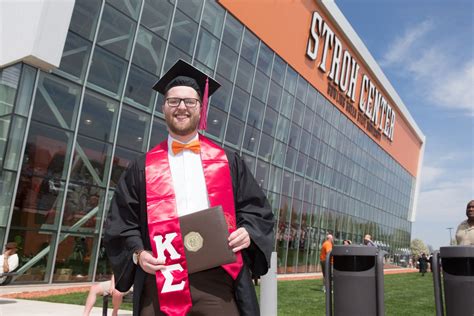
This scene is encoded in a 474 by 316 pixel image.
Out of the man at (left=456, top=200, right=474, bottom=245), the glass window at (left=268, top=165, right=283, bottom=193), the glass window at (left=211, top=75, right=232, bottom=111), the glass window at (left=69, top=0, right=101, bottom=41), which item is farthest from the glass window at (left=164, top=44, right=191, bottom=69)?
the man at (left=456, top=200, right=474, bottom=245)

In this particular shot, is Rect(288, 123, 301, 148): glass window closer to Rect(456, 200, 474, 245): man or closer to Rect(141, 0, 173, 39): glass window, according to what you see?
Rect(141, 0, 173, 39): glass window

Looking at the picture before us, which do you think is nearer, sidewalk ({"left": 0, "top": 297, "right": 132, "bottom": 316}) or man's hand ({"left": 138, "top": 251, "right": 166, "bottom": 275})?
man's hand ({"left": 138, "top": 251, "right": 166, "bottom": 275})

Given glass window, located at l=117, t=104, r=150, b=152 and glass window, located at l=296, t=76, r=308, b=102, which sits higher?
glass window, located at l=296, t=76, r=308, b=102

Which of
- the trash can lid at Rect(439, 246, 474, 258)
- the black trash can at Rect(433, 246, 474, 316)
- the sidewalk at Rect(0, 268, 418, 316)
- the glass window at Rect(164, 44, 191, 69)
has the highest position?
the glass window at Rect(164, 44, 191, 69)

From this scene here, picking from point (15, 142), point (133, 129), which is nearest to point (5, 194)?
point (15, 142)

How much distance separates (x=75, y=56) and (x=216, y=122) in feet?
22.7

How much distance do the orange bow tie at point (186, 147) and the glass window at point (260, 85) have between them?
17877 millimetres

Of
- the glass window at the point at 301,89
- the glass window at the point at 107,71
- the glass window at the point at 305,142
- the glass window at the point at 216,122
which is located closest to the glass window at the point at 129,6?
the glass window at the point at 107,71

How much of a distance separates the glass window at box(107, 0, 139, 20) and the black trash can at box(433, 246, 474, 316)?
1203 cm

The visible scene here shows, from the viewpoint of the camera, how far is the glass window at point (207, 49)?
16859 mm

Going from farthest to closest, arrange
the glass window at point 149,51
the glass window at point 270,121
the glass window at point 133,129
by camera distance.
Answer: the glass window at point 270,121 → the glass window at point 149,51 → the glass window at point 133,129

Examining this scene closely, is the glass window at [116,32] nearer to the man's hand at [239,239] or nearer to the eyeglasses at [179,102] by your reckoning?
the eyeglasses at [179,102]

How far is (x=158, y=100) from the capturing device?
15148mm

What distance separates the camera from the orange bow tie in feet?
8.35
